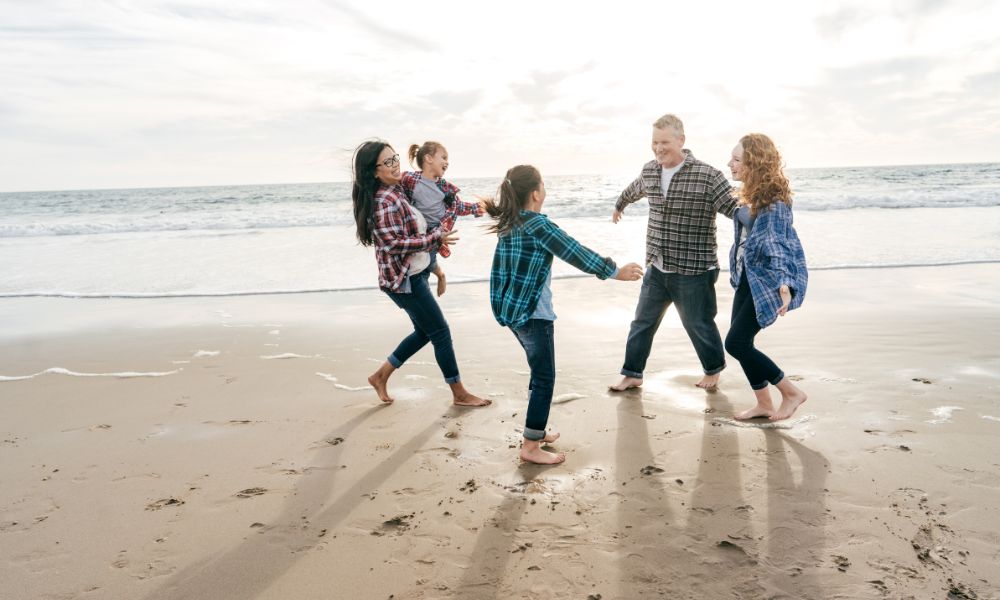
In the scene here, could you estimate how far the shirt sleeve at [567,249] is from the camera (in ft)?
10.1

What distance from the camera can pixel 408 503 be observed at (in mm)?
3033

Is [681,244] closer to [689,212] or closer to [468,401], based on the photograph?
[689,212]

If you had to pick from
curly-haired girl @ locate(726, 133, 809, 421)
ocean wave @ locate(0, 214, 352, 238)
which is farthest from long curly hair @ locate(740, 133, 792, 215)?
ocean wave @ locate(0, 214, 352, 238)

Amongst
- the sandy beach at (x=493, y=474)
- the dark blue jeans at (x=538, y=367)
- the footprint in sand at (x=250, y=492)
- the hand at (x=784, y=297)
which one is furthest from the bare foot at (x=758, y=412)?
the footprint in sand at (x=250, y=492)

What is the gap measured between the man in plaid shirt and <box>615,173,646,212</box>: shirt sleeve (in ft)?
0.05

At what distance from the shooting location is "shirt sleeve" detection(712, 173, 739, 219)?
164 inches

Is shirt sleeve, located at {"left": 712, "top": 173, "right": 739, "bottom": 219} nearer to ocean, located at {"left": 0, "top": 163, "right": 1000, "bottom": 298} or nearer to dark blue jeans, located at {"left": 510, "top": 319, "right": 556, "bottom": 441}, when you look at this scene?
dark blue jeans, located at {"left": 510, "top": 319, "right": 556, "bottom": 441}

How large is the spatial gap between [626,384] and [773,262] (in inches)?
58.0

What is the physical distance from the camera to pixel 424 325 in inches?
170

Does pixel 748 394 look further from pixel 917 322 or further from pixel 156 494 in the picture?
pixel 156 494

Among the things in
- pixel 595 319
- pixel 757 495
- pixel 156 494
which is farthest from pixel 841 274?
pixel 156 494

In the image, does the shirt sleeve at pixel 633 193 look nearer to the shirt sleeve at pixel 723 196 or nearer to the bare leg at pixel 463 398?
the shirt sleeve at pixel 723 196

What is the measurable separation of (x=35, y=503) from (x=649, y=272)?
395cm

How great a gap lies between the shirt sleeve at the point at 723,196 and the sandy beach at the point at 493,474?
4.43ft
